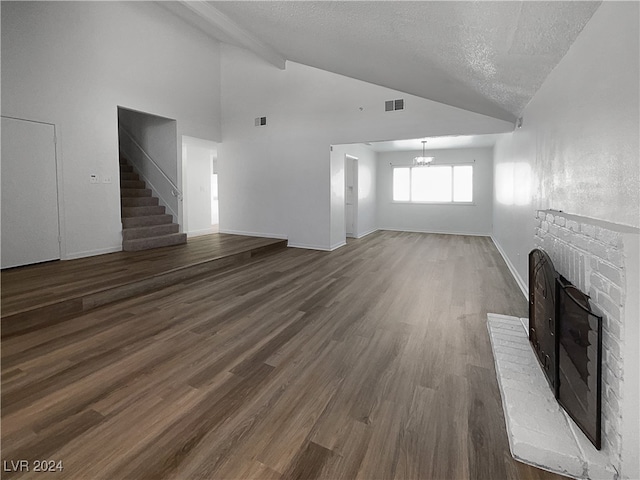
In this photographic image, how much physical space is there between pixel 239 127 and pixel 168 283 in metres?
4.56

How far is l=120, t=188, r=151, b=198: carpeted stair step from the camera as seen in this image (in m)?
6.64

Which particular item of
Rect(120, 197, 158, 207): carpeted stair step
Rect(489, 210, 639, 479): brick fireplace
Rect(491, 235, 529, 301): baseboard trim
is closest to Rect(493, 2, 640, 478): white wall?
Rect(489, 210, 639, 479): brick fireplace

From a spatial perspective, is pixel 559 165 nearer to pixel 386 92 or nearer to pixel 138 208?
pixel 386 92

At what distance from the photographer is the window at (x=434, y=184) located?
9469 mm

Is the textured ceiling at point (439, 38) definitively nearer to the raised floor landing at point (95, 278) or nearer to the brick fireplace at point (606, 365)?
the brick fireplace at point (606, 365)

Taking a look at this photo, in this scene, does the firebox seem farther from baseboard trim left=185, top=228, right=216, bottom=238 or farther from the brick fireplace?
baseboard trim left=185, top=228, right=216, bottom=238

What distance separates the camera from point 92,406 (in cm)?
185

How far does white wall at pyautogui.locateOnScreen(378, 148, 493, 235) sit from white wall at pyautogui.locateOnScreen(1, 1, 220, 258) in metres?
6.33

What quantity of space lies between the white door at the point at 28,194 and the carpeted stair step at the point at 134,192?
1.91 m

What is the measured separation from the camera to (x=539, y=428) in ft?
5.22

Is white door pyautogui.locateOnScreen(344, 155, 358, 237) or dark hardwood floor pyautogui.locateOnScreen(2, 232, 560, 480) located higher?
white door pyautogui.locateOnScreen(344, 155, 358, 237)

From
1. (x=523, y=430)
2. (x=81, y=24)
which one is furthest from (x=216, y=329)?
(x=81, y=24)

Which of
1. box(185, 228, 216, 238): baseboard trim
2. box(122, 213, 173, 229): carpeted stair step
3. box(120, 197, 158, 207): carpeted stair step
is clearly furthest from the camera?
box(185, 228, 216, 238): baseboard trim

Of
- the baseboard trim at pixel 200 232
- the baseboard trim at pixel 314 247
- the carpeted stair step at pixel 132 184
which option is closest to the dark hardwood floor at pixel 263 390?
the baseboard trim at pixel 314 247
